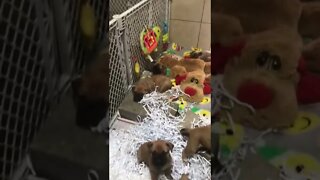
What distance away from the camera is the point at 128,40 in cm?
98

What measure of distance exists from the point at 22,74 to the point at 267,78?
0.66 ft

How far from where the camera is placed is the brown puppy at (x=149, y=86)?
97cm

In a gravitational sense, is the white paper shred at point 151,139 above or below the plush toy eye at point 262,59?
below

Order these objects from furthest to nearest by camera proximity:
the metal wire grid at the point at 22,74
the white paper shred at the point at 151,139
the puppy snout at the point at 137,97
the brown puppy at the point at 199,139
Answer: the puppy snout at the point at 137,97
the white paper shred at the point at 151,139
the brown puppy at the point at 199,139
the metal wire grid at the point at 22,74

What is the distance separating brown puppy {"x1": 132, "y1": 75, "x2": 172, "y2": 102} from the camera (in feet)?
3.19

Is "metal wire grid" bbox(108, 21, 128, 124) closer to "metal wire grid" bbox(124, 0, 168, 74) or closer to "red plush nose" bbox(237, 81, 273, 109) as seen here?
"metal wire grid" bbox(124, 0, 168, 74)

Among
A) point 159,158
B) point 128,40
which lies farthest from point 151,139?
point 128,40

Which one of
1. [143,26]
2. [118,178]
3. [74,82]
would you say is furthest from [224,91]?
[143,26]

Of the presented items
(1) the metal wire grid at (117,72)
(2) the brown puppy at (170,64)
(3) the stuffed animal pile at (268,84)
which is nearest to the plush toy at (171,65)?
(2) the brown puppy at (170,64)

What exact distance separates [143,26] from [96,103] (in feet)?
2.63

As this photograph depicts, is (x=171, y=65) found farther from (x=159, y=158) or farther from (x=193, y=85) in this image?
(x=159, y=158)

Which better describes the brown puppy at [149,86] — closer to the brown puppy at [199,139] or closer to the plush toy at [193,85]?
the plush toy at [193,85]

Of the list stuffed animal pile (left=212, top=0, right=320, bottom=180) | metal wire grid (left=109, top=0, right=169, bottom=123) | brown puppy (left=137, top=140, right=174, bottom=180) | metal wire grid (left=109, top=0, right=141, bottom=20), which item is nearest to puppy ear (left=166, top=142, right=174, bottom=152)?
brown puppy (left=137, top=140, right=174, bottom=180)

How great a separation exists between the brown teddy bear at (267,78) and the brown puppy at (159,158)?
1.11ft
